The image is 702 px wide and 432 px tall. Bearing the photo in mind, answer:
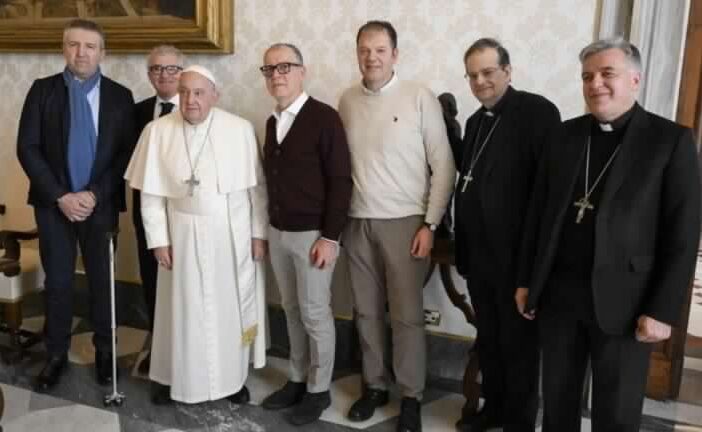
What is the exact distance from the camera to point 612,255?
1.92m

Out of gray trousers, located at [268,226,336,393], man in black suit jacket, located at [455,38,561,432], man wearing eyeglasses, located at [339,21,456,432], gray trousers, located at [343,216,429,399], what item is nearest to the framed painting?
man wearing eyeglasses, located at [339,21,456,432]

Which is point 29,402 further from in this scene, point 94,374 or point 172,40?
point 172,40

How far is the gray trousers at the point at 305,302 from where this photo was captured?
2.77m

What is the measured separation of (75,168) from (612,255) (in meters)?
2.41

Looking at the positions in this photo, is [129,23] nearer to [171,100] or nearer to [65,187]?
[171,100]

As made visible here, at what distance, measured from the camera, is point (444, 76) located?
3182 mm

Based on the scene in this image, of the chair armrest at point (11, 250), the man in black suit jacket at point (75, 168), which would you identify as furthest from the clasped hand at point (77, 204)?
the chair armrest at point (11, 250)

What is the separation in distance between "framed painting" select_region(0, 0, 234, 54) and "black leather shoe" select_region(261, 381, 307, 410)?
187cm

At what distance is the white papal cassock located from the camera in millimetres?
2812

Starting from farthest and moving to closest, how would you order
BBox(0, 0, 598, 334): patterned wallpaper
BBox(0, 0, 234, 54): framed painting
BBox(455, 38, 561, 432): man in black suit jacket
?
BBox(0, 0, 234, 54): framed painting → BBox(0, 0, 598, 334): patterned wallpaper → BBox(455, 38, 561, 432): man in black suit jacket

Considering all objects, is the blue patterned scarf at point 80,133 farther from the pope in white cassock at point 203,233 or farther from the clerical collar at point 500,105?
the clerical collar at point 500,105

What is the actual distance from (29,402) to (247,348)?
3.52 feet

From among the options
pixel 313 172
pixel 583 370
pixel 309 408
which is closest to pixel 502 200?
pixel 583 370

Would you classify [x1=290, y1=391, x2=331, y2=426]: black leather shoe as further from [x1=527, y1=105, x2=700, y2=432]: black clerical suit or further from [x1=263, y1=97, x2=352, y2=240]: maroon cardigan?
[x1=527, y1=105, x2=700, y2=432]: black clerical suit
